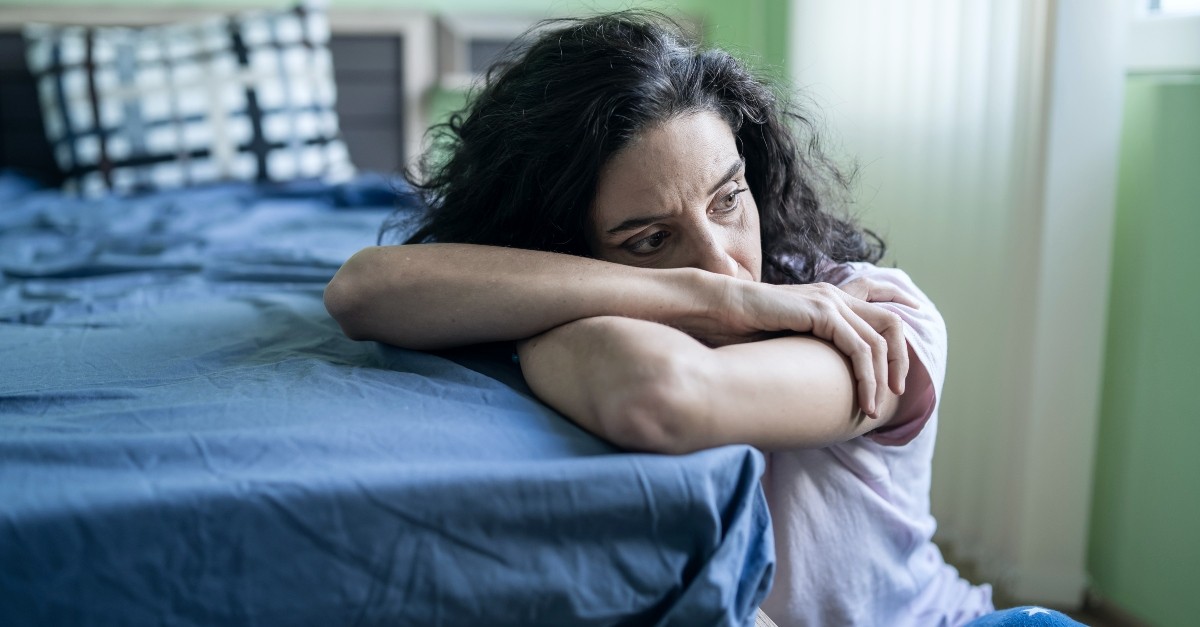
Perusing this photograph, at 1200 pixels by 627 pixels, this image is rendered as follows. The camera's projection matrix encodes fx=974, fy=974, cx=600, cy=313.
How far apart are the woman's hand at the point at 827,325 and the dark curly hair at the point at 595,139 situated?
230mm

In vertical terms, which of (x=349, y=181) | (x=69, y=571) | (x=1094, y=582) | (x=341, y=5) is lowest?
(x=1094, y=582)

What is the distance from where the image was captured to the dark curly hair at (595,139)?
1003 millimetres

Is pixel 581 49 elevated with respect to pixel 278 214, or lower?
elevated

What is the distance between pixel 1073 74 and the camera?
61.9 inches

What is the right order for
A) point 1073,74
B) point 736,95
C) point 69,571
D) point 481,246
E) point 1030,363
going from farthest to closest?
point 1030,363
point 1073,74
point 736,95
point 481,246
point 69,571

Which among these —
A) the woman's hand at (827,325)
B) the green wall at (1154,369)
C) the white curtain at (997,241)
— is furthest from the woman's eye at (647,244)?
the green wall at (1154,369)

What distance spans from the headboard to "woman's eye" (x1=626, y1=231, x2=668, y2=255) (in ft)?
7.55

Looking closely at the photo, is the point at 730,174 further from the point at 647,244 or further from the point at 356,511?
the point at 356,511

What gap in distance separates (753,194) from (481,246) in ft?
1.20

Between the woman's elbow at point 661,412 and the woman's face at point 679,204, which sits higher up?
the woman's face at point 679,204

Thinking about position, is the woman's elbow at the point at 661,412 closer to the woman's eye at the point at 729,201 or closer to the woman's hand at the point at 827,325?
the woman's hand at the point at 827,325

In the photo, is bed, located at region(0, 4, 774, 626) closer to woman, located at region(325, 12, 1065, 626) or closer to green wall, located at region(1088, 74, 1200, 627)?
woman, located at region(325, 12, 1065, 626)

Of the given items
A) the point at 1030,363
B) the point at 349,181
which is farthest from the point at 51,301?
the point at 1030,363

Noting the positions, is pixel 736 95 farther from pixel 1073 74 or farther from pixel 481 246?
pixel 1073 74
